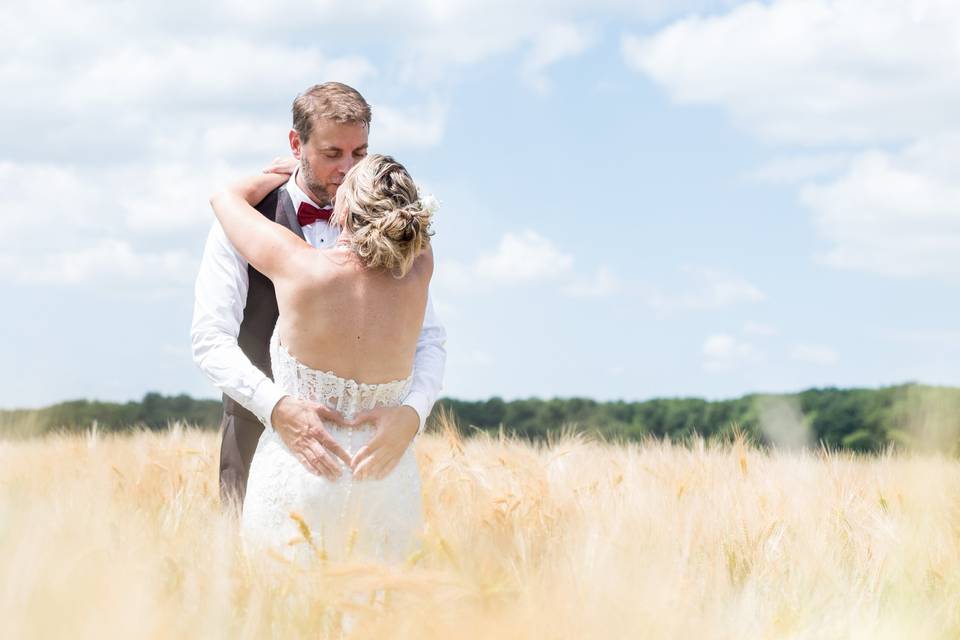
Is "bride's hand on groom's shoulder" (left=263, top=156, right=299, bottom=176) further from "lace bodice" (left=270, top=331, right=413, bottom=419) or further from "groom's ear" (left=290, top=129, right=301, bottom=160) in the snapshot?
"lace bodice" (left=270, top=331, right=413, bottom=419)

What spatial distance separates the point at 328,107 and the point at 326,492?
1.29 meters

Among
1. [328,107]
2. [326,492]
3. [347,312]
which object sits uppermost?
[328,107]

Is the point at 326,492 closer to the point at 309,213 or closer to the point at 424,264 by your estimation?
the point at 424,264

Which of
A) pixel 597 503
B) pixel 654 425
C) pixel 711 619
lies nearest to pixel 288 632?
pixel 711 619

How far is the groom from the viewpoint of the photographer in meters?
2.85

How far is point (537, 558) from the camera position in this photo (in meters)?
2.67

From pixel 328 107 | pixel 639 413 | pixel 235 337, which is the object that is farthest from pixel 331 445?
pixel 639 413

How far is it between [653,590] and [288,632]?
2.34ft

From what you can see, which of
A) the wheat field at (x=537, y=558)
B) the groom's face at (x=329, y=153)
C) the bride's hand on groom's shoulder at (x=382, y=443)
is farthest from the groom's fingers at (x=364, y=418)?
the groom's face at (x=329, y=153)

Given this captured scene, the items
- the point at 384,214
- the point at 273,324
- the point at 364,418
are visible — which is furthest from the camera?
the point at 273,324

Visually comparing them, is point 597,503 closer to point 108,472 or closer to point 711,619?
point 711,619

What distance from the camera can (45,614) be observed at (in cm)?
172

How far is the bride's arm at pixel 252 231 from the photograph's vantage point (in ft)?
9.11

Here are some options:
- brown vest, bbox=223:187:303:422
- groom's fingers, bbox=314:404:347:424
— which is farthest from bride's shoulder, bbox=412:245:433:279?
brown vest, bbox=223:187:303:422
